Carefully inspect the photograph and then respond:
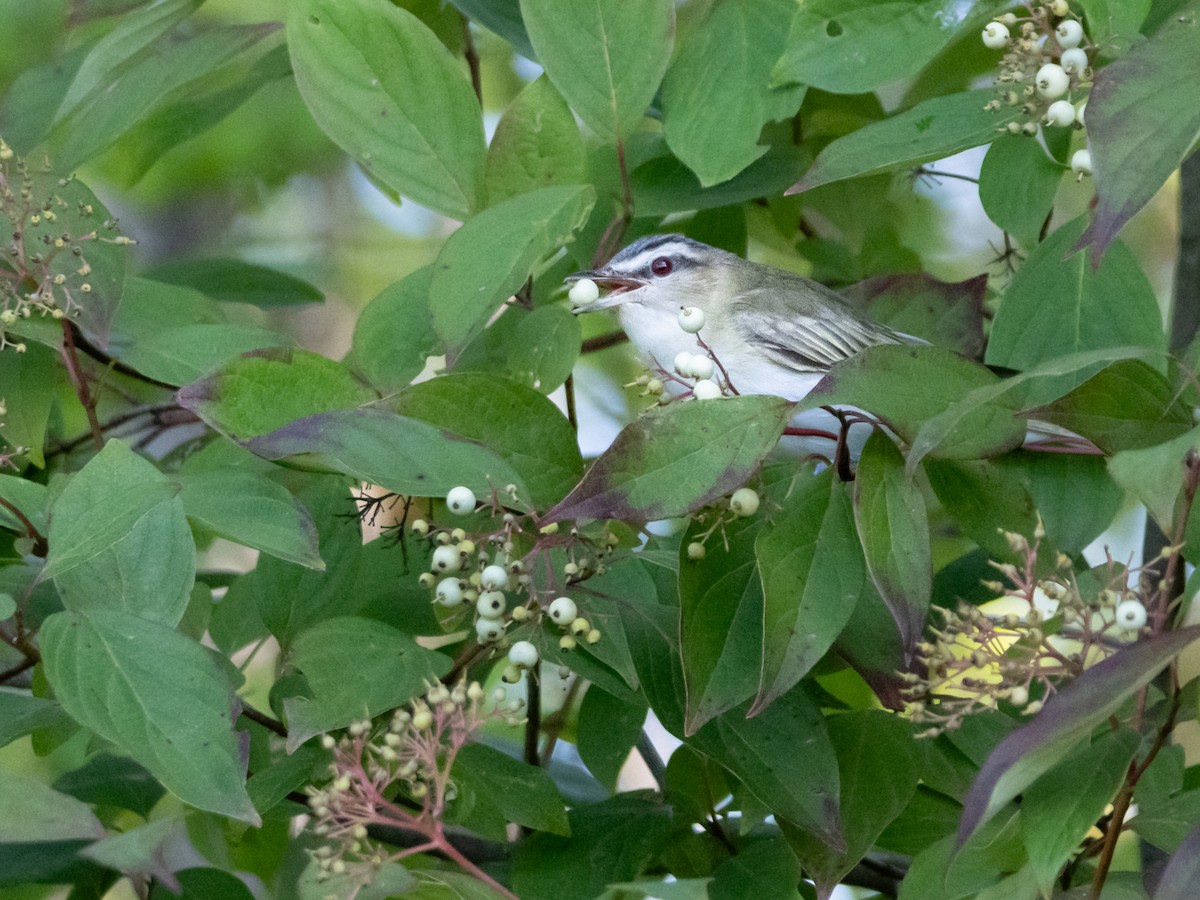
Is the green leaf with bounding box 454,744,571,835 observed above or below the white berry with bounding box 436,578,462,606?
below

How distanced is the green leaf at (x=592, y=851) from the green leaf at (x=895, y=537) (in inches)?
23.8

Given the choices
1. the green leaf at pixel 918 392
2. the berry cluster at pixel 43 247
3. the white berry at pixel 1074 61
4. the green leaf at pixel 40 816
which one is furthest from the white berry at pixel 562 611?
the white berry at pixel 1074 61

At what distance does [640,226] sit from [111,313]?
36.8 inches

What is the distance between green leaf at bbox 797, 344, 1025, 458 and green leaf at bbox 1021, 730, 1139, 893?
35cm

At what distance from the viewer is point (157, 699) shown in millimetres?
1393

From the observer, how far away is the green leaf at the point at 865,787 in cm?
164

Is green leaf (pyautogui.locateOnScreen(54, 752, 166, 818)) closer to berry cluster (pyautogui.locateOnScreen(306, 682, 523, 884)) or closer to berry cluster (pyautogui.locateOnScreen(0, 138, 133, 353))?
berry cluster (pyautogui.locateOnScreen(0, 138, 133, 353))

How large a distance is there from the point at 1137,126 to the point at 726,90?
0.87 metres

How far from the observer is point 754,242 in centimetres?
304

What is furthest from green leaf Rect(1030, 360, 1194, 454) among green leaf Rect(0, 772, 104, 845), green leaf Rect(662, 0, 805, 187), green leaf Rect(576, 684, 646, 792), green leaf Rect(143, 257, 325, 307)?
green leaf Rect(143, 257, 325, 307)

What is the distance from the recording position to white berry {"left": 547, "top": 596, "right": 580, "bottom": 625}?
4.95ft

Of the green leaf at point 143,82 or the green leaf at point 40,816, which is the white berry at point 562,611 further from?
the green leaf at point 143,82

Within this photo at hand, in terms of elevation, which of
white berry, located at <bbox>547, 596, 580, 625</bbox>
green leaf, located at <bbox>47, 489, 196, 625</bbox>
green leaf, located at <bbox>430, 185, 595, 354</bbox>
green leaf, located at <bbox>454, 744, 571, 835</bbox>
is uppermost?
green leaf, located at <bbox>430, 185, 595, 354</bbox>

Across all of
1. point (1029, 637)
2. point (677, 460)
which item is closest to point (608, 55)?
point (677, 460)
